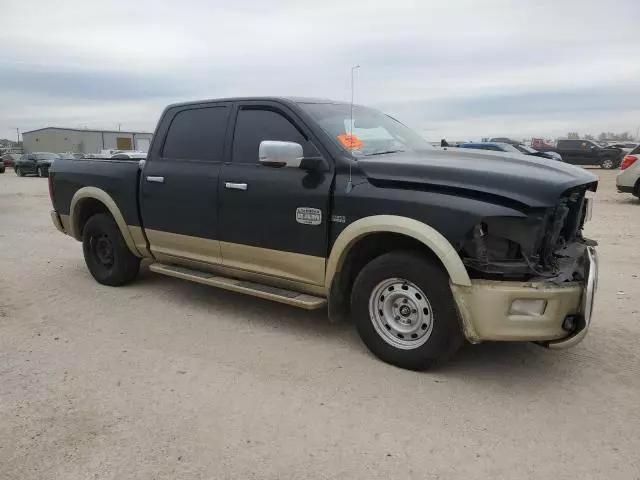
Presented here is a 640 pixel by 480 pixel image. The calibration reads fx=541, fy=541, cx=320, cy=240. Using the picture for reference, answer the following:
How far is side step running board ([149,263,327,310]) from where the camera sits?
4160 mm

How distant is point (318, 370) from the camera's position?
385 cm

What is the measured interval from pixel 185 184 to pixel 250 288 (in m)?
1.21

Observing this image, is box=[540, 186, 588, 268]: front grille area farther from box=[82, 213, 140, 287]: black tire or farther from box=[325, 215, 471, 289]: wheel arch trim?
box=[82, 213, 140, 287]: black tire

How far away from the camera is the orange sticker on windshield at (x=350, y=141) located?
13.8 ft

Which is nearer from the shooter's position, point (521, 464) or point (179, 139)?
point (521, 464)

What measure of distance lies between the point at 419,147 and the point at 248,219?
1644mm

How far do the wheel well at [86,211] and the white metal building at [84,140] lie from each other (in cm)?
6763

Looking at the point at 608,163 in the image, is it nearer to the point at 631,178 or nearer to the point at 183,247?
the point at 631,178

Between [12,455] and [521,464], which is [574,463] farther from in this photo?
[12,455]

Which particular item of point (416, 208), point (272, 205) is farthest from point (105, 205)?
point (416, 208)

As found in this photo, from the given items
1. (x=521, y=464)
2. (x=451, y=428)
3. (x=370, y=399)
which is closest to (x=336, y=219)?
(x=370, y=399)

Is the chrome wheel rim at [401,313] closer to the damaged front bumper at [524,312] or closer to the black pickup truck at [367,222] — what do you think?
the black pickup truck at [367,222]

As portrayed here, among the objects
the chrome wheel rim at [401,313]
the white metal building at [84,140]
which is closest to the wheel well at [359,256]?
the chrome wheel rim at [401,313]

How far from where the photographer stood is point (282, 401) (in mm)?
3393
